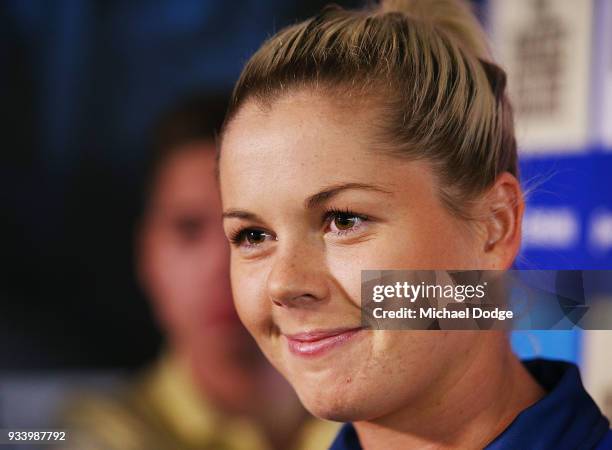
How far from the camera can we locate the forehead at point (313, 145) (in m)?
0.95

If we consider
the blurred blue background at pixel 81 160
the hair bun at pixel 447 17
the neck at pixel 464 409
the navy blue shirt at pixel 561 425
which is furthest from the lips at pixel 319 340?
the blurred blue background at pixel 81 160

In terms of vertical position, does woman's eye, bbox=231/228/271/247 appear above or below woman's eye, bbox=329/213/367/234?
below

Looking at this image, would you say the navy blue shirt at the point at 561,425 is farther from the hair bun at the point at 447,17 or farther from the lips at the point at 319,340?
the hair bun at the point at 447,17

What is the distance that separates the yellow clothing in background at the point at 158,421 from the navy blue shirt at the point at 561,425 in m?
0.56

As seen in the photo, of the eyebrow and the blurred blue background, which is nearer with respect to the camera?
the eyebrow

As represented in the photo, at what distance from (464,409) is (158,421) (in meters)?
0.72

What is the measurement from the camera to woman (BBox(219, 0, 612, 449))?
94 centimetres

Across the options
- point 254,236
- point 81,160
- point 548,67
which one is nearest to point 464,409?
point 254,236

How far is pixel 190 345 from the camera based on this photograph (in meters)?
1.50

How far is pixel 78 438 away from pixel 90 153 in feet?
1.80

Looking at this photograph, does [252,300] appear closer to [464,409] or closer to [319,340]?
[319,340]

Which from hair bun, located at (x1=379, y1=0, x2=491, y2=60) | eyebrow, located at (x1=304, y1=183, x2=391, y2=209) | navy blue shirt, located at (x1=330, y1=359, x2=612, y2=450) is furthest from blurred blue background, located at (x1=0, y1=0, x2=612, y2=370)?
navy blue shirt, located at (x1=330, y1=359, x2=612, y2=450)

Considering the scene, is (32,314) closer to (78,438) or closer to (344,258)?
(78,438)

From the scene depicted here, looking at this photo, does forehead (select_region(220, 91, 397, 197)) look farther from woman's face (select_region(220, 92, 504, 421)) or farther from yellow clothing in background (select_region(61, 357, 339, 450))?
yellow clothing in background (select_region(61, 357, 339, 450))
